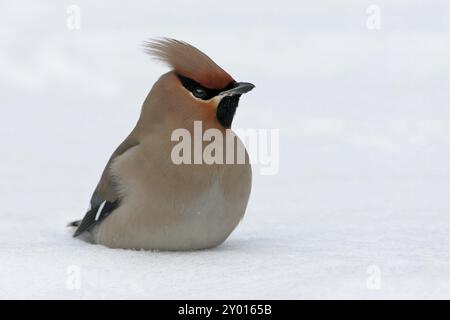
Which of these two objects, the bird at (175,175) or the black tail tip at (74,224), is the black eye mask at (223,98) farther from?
the black tail tip at (74,224)

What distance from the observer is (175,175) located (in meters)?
4.40

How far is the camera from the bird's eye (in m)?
4.50

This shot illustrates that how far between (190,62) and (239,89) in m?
0.29

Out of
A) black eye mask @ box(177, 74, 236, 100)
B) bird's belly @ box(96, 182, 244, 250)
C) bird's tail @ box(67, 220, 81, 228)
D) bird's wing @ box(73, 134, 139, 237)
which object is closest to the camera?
bird's belly @ box(96, 182, 244, 250)

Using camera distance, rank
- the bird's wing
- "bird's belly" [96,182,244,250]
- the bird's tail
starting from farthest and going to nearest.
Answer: the bird's tail → the bird's wing → "bird's belly" [96,182,244,250]

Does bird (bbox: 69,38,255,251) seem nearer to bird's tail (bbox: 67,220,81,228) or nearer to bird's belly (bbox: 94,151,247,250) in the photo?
bird's belly (bbox: 94,151,247,250)

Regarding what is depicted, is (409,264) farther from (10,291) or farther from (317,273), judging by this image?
(10,291)

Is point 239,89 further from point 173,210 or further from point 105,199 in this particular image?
point 105,199

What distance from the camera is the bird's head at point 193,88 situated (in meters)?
4.45

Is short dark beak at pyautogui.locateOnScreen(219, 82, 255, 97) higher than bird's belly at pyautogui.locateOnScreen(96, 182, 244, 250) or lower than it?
higher

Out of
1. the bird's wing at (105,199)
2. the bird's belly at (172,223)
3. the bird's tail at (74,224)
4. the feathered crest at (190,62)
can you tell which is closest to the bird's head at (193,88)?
the feathered crest at (190,62)

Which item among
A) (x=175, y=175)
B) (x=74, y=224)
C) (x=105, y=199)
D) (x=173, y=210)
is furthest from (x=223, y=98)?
(x=74, y=224)

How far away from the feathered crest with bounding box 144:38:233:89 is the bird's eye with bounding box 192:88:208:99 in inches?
1.5

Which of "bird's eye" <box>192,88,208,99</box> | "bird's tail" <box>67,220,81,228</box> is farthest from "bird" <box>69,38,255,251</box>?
"bird's tail" <box>67,220,81,228</box>
